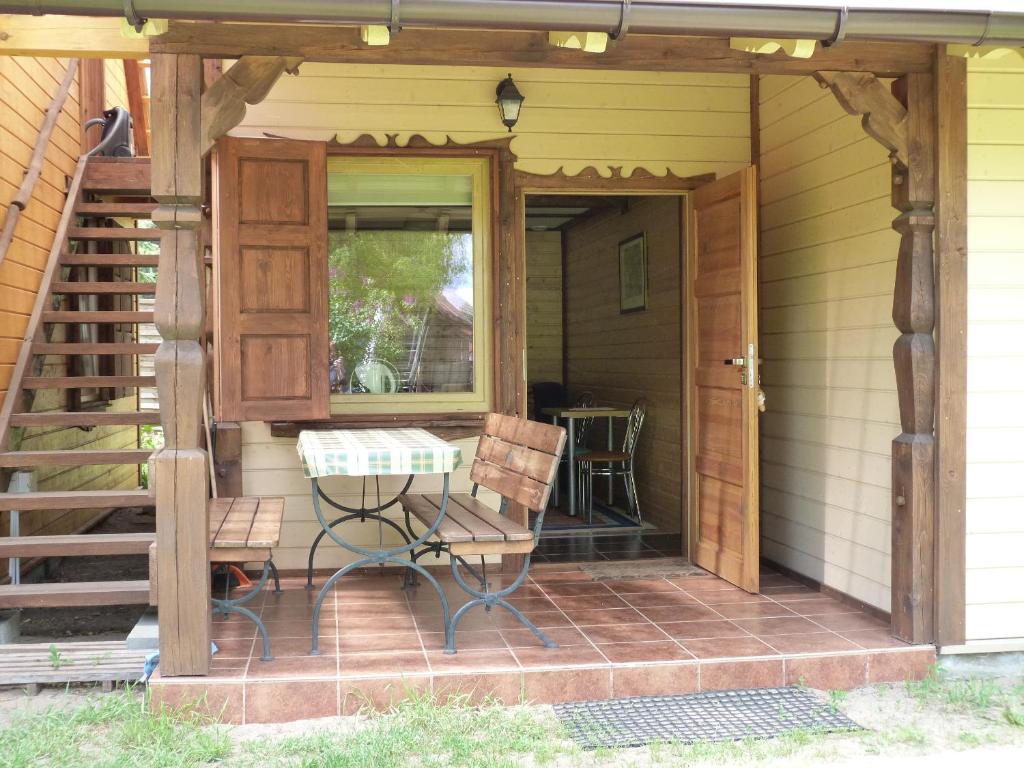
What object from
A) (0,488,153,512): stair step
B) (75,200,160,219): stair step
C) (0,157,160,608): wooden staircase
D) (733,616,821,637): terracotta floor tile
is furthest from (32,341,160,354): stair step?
(733,616,821,637): terracotta floor tile

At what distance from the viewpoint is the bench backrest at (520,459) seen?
4004 mm

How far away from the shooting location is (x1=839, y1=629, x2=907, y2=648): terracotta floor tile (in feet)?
13.5

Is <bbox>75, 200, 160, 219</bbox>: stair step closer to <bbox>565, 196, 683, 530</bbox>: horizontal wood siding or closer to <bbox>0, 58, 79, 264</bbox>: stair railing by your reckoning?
<bbox>0, 58, 79, 264</bbox>: stair railing

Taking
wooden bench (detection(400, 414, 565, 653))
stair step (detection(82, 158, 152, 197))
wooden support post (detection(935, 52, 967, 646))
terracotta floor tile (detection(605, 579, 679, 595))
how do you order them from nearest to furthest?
wooden bench (detection(400, 414, 565, 653))
wooden support post (detection(935, 52, 967, 646))
terracotta floor tile (detection(605, 579, 679, 595))
stair step (detection(82, 158, 152, 197))

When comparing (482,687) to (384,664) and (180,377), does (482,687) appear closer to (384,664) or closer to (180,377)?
(384,664)

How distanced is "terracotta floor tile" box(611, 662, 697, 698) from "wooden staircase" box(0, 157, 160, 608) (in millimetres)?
2085

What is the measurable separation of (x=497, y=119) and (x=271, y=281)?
158 centimetres

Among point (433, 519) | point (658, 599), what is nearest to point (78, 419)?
point (433, 519)

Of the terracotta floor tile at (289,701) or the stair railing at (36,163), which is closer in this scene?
the terracotta floor tile at (289,701)

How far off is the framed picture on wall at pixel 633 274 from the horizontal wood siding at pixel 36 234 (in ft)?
13.9

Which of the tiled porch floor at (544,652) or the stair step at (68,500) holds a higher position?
the stair step at (68,500)

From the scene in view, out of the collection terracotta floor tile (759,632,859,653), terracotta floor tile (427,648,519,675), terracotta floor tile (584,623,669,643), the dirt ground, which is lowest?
the dirt ground

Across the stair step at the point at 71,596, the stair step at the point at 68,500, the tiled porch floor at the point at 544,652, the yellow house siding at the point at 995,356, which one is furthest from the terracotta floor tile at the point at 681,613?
the stair step at the point at 68,500

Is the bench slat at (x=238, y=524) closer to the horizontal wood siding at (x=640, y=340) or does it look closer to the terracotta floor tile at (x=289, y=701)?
the terracotta floor tile at (x=289, y=701)
